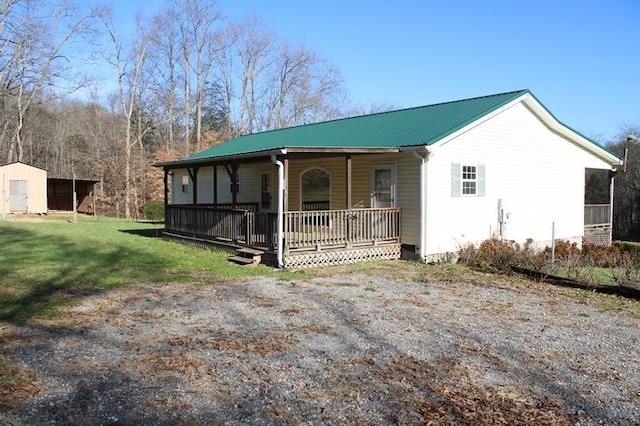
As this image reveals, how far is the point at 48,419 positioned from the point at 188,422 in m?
1.06

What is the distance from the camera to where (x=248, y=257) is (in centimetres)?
1266

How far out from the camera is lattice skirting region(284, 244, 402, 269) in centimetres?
1202

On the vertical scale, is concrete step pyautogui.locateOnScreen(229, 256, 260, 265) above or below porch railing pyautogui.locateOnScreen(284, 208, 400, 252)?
below

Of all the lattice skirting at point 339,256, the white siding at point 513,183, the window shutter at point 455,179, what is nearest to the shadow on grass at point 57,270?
the lattice skirting at point 339,256

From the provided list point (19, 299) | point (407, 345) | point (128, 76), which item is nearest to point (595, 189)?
point (407, 345)

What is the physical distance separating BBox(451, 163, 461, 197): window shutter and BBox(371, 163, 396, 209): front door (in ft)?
5.14

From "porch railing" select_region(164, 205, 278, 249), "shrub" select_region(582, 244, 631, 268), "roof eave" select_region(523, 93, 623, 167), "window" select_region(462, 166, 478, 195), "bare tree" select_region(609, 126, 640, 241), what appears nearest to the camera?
"porch railing" select_region(164, 205, 278, 249)

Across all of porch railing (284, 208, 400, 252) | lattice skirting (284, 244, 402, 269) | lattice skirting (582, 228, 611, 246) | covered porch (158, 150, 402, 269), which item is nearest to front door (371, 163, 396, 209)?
covered porch (158, 150, 402, 269)

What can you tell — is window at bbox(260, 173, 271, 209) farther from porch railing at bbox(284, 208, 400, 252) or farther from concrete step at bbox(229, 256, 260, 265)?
concrete step at bbox(229, 256, 260, 265)

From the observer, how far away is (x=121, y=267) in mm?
11617

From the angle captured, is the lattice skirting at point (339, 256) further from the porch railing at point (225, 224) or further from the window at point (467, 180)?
the window at point (467, 180)

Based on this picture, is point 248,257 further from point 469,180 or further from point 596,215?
point 596,215

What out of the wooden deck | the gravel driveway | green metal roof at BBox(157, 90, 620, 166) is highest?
green metal roof at BBox(157, 90, 620, 166)

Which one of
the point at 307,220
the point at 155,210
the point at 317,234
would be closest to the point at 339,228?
the point at 317,234
